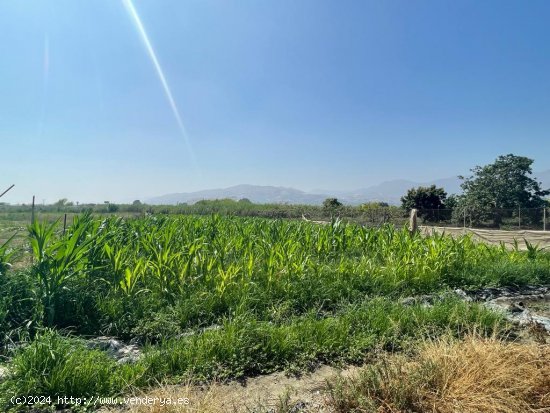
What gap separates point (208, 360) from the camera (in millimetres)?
2900

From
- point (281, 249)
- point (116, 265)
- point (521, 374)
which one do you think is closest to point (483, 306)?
point (521, 374)

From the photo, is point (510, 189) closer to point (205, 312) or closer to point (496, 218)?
point (496, 218)

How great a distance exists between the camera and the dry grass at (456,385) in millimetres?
2268

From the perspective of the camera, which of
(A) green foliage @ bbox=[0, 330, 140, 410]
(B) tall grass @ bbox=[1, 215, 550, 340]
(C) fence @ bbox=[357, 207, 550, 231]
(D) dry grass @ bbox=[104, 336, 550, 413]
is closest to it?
(D) dry grass @ bbox=[104, 336, 550, 413]

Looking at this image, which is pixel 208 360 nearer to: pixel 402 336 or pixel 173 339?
pixel 173 339

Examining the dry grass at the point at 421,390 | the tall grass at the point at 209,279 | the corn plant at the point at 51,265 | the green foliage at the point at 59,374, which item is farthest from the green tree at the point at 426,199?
the green foliage at the point at 59,374

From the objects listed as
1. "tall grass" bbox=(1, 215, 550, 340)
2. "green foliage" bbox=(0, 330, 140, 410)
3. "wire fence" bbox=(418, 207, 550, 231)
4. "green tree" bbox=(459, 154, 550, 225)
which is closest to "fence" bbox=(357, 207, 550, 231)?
"wire fence" bbox=(418, 207, 550, 231)

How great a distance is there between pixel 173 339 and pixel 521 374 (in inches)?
113

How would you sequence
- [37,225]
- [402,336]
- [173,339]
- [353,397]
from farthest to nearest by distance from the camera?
1. [37,225]
2. [402,336]
3. [173,339]
4. [353,397]

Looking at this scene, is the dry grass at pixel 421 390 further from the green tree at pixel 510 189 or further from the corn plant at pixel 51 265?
the green tree at pixel 510 189

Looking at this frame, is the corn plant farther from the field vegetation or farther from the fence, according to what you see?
the fence

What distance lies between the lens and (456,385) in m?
2.38

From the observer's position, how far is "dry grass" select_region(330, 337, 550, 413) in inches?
89.3

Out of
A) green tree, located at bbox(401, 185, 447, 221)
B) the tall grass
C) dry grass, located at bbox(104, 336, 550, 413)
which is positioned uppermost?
green tree, located at bbox(401, 185, 447, 221)
